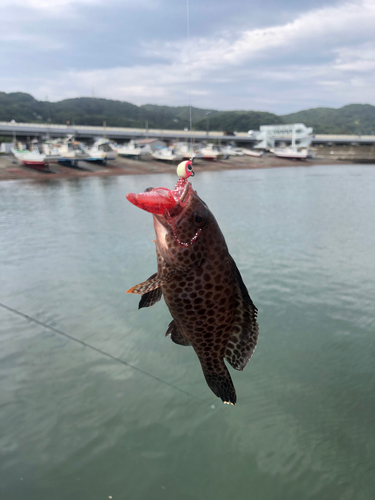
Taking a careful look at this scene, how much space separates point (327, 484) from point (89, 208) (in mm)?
20497

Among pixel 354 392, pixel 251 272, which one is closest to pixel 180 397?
pixel 354 392

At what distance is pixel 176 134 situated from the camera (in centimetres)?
8794

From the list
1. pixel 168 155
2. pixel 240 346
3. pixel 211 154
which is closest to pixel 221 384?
pixel 240 346

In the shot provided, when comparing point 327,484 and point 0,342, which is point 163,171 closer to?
point 0,342

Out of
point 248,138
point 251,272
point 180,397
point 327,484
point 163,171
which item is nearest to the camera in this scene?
point 327,484

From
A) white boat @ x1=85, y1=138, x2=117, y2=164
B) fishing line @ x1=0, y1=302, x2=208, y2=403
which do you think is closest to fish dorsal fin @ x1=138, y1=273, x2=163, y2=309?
fishing line @ x1=0, y1=302, x2=208, y2=403

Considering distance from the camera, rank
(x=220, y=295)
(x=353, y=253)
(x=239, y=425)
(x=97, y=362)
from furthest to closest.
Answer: (x=353, y=253)
(x=97, y=362)
(x=239, y=425)
(x=220, y=295)

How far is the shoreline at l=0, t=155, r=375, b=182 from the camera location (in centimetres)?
4181

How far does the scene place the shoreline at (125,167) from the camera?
4181 centimetres

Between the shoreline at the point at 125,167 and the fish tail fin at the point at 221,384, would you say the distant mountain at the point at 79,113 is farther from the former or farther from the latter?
the fish tail fin at the point at 221,384

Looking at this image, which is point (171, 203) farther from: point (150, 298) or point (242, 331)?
point (242, 331)

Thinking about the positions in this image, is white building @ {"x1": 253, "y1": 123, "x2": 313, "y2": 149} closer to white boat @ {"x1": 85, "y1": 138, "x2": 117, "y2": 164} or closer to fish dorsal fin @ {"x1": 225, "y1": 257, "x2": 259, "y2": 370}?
white boat @ {"x1": 85, "y1": 138, "x2": 117, "y2": 164}

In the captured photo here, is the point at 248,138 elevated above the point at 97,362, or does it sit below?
above

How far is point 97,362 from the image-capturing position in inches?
281
